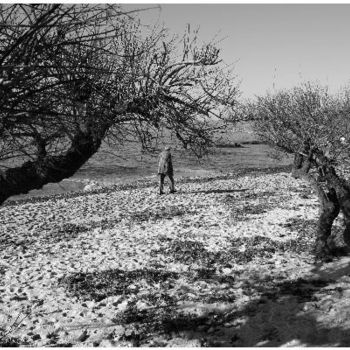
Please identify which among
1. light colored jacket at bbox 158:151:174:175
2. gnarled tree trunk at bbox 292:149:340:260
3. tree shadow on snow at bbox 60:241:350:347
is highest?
light colored jacket at bbox 158:151:174:175

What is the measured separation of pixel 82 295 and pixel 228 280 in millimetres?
4033

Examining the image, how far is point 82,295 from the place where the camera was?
414 inches

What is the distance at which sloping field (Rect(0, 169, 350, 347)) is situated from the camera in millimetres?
8477

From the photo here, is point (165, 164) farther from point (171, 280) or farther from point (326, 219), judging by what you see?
point (171, 280)

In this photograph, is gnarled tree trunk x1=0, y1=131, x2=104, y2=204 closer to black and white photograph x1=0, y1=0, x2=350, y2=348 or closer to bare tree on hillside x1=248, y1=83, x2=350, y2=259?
black and white photograph x1=0, y1=0, x2=350, y2=348

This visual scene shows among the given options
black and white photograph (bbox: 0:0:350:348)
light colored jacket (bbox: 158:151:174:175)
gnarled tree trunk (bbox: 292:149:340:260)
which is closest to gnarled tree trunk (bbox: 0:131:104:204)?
black and white photograph (bbox: 0:0:350:348)

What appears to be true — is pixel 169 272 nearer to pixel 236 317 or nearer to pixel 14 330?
pixel 236 317

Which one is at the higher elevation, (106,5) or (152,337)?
(106,5)

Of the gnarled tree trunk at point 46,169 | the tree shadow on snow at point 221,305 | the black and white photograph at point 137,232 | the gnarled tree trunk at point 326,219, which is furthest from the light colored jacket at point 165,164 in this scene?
the gnarled tree trunk at point 46,169

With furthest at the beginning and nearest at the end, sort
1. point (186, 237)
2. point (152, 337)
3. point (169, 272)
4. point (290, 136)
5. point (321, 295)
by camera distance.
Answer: point (290, 136)
point (186, 237)
point (169, 272)
point (321, 295)
point (152, 337)

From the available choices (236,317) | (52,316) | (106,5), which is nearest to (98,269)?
(52,316)

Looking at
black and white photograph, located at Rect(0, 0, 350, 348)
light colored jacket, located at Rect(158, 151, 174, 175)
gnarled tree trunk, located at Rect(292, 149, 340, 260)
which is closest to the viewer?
black and white photograph, located at Rect(0, 0, 350, 348)

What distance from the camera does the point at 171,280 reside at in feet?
37.9

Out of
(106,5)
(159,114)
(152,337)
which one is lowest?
(152,337)
